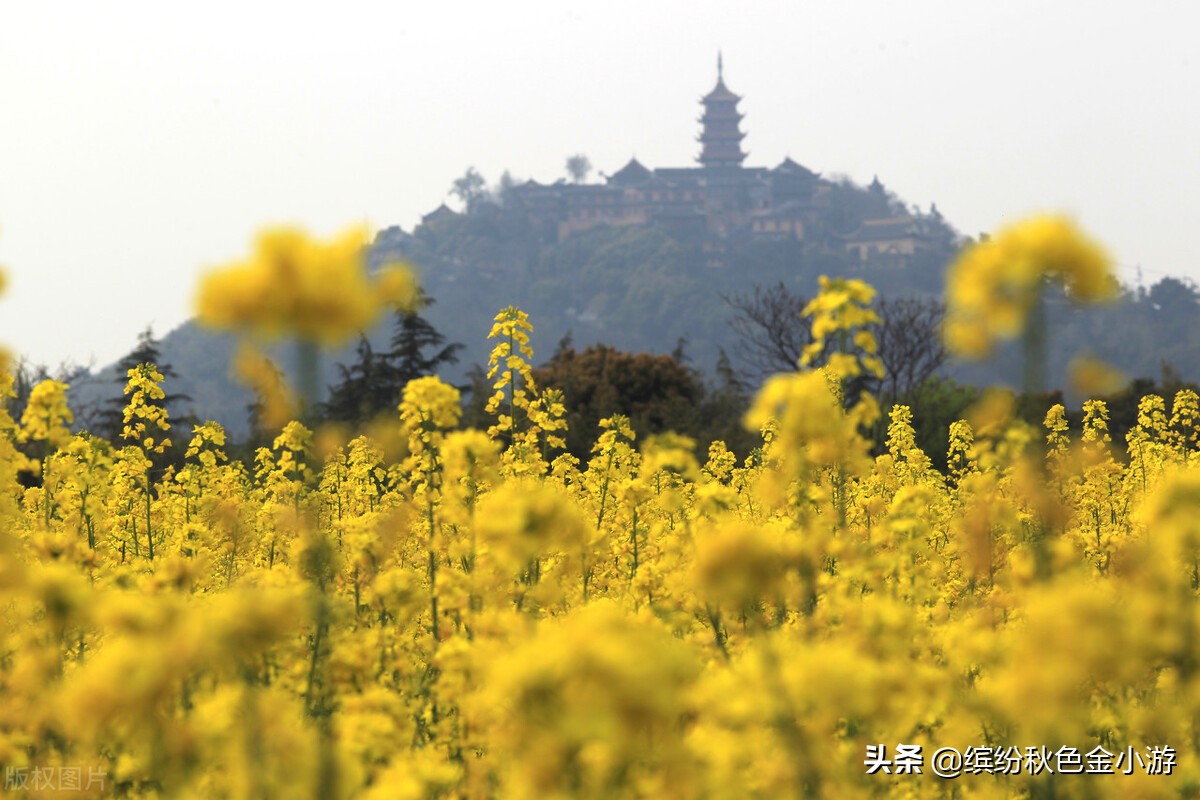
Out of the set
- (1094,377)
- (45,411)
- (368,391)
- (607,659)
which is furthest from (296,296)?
(368,391)

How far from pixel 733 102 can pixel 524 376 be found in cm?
14115

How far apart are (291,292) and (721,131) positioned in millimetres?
143228

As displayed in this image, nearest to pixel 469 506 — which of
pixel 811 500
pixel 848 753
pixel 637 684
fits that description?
pixel 811 500

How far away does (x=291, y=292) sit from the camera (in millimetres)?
2553

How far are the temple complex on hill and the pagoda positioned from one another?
21 centimetres

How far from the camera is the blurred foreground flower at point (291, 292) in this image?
100 inches

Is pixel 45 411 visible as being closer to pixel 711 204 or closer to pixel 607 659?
pixel 607 659

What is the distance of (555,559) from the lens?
602 centimetres

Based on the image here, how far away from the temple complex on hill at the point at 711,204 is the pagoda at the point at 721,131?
0.69 ft

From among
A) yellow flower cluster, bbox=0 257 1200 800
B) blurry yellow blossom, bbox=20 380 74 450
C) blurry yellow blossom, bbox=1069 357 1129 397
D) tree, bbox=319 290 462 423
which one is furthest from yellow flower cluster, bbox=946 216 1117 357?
tree, bbox=319 290 462 423

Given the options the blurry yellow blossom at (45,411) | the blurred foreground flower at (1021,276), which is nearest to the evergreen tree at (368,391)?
the blurry yellow blossom at (45,411)

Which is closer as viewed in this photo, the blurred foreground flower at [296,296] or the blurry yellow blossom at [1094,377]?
the blurred foreground flower at [296,296]

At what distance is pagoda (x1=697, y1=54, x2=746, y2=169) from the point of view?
141 m

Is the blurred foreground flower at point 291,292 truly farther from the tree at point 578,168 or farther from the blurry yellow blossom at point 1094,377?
the tree at point 578,168
